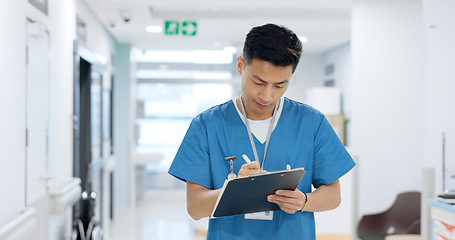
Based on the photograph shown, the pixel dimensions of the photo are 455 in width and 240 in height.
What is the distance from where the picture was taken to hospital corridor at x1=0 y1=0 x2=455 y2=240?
66.0 inches

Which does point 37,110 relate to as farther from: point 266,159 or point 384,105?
point 384,105

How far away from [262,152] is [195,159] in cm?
23

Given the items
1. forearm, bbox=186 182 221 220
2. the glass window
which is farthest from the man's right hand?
the glass window

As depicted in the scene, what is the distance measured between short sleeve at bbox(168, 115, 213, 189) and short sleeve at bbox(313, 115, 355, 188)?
37 cm

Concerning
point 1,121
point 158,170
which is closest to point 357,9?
point 1,121

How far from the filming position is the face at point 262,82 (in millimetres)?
1563

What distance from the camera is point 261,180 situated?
1.45 meters

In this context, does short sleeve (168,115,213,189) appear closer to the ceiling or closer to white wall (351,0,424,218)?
white wall (351,0,424,218)

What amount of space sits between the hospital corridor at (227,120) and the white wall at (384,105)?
1cm

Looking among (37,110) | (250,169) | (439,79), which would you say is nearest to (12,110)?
(37,110)

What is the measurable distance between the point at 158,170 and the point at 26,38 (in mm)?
6845

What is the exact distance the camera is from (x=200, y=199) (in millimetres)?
1598

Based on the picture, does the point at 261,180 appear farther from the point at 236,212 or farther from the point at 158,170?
the point at 158,170

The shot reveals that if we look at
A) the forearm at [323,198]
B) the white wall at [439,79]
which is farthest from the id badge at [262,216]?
the white wall at [439,79]
